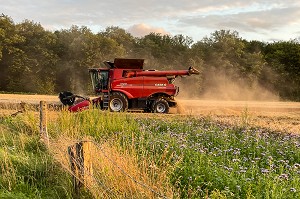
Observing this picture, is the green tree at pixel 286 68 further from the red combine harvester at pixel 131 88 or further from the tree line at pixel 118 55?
the red combine harvester at pixel 131 88

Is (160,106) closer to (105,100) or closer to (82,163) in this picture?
(105,100)

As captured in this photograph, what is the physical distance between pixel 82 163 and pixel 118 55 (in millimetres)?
40136

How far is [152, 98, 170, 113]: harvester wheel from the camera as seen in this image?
1986 centimetres

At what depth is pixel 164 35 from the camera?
57.0 metres

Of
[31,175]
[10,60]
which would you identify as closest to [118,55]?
[10,60]

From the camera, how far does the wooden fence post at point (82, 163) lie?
5.64 meters

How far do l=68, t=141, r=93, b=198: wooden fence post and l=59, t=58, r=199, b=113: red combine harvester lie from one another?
1357cm

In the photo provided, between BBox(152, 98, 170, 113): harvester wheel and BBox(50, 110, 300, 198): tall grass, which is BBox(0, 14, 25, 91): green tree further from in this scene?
BBox(50, 110, 300, 198): tall grass

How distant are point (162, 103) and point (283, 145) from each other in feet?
36.3

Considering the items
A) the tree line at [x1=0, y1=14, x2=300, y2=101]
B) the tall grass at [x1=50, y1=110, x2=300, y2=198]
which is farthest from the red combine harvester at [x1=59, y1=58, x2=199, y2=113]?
the tree line at [x1=0, y1=14, x2=300, y2=101]

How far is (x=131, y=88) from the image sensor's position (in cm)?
1984

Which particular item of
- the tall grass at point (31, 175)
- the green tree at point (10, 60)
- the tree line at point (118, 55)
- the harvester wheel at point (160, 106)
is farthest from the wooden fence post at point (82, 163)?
the green tree at point (10, 60)

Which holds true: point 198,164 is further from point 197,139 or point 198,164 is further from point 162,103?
point 162,103

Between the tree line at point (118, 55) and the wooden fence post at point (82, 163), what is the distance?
36.6m
